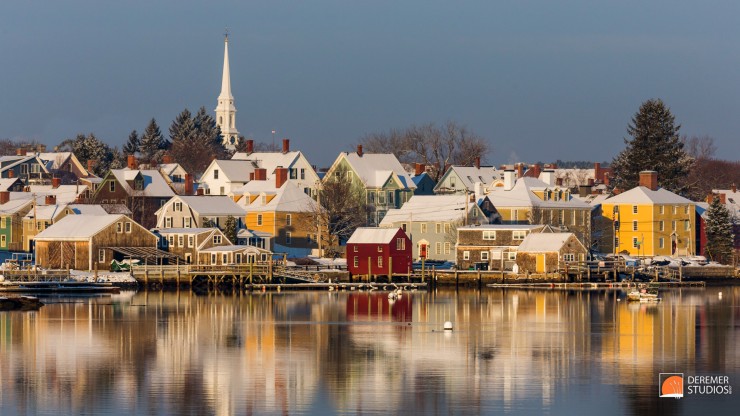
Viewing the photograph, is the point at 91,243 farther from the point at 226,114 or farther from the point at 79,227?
the point at 226,114

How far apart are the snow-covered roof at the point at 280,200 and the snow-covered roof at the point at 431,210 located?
22.5 feet

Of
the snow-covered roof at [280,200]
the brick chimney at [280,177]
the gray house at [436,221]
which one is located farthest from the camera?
the brick chimney at [280,177]

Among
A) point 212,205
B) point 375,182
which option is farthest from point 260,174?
point 212,205

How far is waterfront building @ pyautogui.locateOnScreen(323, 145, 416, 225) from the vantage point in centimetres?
12381

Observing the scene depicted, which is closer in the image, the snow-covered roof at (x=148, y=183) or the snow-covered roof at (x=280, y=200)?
the snow-covered roof at (x=280, y=200)

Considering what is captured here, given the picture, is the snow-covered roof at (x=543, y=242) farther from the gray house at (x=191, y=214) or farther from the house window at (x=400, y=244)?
the gray house at (x=191, y=214)

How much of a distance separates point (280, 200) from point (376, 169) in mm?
15325

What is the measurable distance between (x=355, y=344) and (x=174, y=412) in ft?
58.5

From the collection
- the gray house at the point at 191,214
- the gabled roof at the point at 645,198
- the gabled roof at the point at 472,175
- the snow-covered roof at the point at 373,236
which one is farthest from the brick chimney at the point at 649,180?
the gray house at the point at 191,214

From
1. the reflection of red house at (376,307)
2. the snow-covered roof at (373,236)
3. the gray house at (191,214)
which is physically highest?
the gray house at (191,214)

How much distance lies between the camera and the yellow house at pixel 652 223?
115 m

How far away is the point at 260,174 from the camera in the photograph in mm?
123875

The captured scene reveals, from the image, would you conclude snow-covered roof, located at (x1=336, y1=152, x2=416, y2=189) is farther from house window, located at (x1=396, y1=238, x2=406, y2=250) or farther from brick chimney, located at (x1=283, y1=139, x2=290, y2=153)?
house window, located at (x1=396, y1=238, x2=406, y2=250)

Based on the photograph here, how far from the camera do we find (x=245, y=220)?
113 meters
